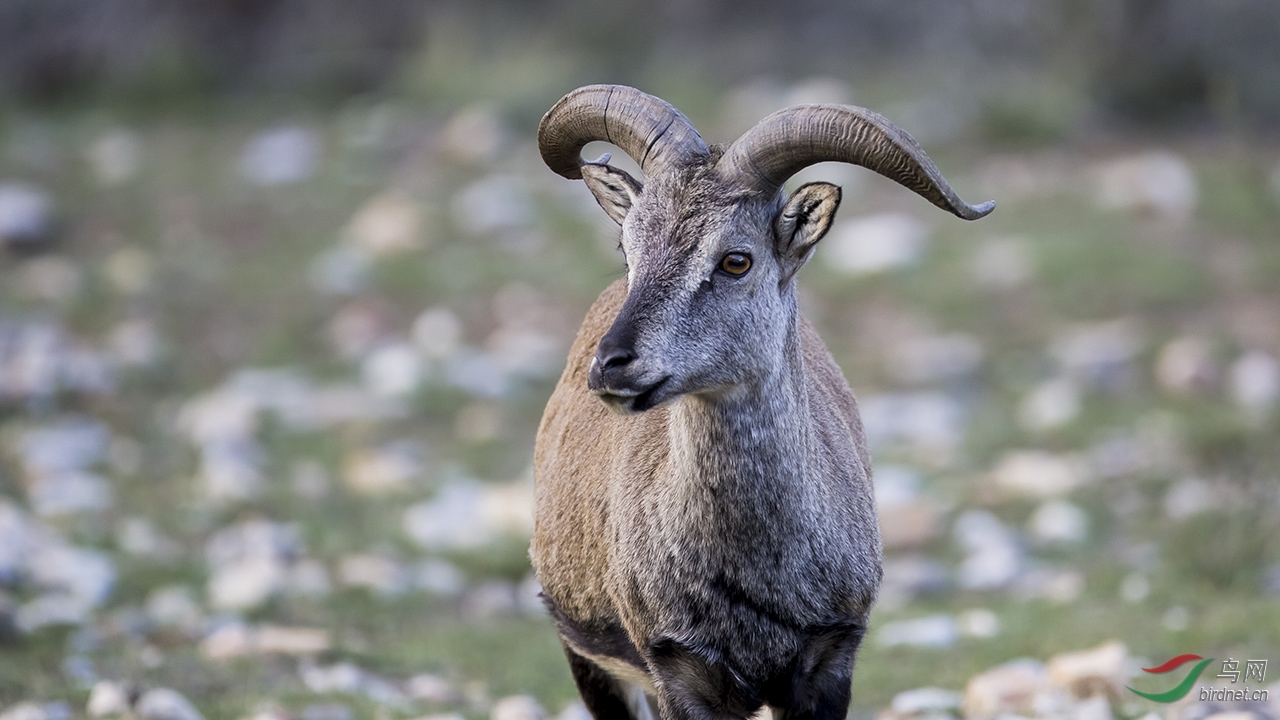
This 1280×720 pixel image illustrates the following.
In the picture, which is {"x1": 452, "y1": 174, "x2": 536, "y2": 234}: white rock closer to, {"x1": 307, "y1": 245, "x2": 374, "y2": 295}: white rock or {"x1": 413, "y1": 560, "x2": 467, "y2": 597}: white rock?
{"x1": 307, "y1": 245, "x2": 374, "y2": 295}: white rock

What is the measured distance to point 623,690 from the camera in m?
6.12

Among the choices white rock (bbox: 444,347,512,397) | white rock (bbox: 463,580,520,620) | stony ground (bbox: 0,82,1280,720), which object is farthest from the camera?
white rock (bbox: 444,347,512,397)

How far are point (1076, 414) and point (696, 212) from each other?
23.7ft

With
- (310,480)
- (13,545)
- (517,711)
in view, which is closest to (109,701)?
(517,711)

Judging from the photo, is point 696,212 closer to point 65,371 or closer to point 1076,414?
point 1076,414

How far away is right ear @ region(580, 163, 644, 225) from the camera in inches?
217

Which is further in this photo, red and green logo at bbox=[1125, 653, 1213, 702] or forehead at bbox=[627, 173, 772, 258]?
red and green logo at bbox=[1125, 653, 1213, 702]

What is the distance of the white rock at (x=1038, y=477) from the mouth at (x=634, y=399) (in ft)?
20.6

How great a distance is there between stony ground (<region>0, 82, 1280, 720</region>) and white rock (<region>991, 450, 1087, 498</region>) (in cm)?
3

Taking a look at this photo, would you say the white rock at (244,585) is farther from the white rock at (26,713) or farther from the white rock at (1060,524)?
the white rock at (1060,524)

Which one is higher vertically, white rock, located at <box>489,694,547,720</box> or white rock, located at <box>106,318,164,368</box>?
white rock, located at <box>106,318,164,368</box>

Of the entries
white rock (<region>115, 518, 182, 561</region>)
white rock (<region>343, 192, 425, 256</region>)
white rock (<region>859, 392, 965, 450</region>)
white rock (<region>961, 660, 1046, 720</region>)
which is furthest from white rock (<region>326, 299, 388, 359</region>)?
white rock (<region>961, 660, 1046, 720</region>)

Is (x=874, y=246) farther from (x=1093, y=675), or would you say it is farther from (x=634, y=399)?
(x=634, y=399)

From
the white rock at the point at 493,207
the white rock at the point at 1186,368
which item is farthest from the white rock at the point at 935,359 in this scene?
the white rock at the point at 493,207
